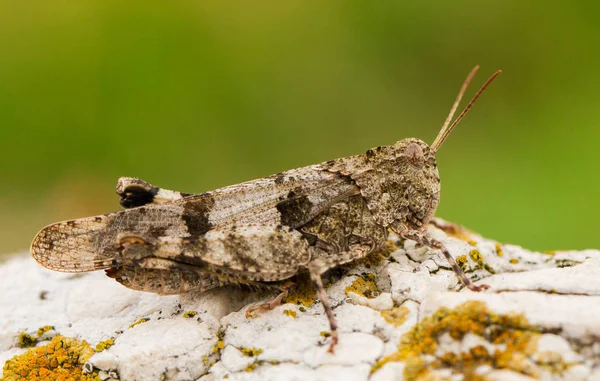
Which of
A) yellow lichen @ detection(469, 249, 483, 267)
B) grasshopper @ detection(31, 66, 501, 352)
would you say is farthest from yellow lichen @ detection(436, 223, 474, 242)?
grasshopper @ detection(31, 66, 501, 352)

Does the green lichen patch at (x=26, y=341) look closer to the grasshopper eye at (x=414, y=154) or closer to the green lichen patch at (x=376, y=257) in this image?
the green lichen patch at (x=376, y=257)

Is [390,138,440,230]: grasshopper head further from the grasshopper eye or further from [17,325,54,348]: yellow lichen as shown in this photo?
[17,325,54,348]: yellow lichen

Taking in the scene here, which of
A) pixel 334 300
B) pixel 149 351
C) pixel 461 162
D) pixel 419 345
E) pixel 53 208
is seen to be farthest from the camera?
pixel 53 208

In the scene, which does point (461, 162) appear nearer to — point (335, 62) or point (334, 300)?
point (335, 62)

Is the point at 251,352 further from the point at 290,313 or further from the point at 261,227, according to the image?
the point at 261,227

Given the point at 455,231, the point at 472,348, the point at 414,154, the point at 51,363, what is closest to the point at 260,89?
the point at 455,231

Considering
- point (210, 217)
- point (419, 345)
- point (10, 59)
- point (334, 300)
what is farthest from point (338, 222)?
point (10, 59)
